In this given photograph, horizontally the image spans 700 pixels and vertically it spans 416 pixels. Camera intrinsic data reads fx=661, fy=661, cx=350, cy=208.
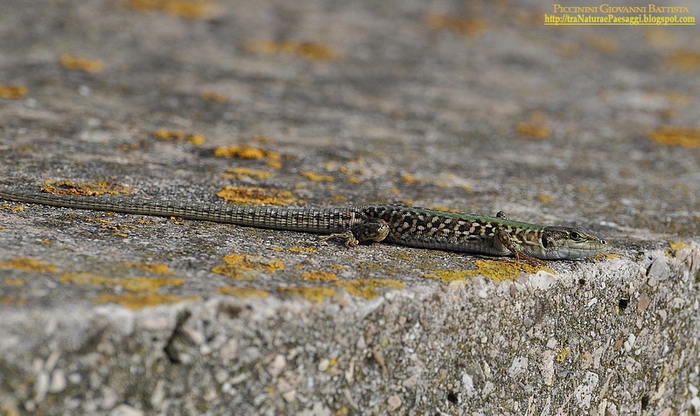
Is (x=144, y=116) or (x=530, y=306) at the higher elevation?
(x=144, y=116)

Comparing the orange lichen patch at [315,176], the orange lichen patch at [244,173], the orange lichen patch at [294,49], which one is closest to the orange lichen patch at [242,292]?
the orange lichen patch at [244,173]

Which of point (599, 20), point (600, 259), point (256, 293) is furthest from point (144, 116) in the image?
point (599, 20)

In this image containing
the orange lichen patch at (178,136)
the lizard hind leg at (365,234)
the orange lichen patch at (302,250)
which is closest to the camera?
the orange lichen patch at (302,250)

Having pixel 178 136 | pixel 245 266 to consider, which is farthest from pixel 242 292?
pixel 178 136

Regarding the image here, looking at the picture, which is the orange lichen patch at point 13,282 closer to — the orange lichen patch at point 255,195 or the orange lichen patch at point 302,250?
the orange lichen patch at point 302,250

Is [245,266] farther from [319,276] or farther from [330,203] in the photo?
[330,203]

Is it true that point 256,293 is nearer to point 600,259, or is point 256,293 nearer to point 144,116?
point 600,259

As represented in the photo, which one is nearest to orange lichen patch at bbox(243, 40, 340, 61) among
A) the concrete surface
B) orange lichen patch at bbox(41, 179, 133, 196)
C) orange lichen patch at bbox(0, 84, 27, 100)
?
the concrete surface
